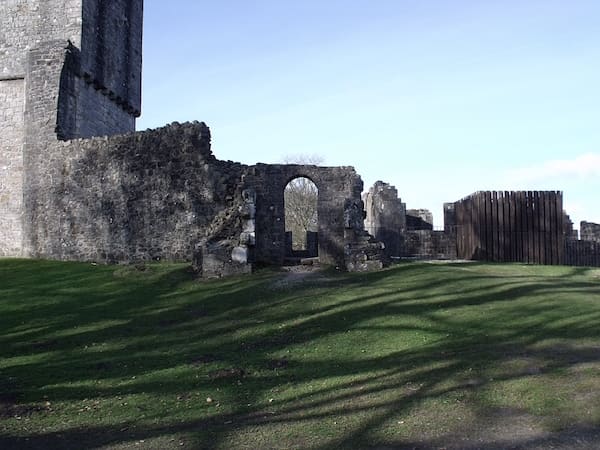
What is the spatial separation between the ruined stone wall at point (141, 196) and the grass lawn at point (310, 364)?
4.25 m

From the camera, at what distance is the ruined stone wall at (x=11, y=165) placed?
21578 millimetres

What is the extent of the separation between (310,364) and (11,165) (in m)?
18.0

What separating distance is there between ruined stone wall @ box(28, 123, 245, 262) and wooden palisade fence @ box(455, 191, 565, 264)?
29.3ft

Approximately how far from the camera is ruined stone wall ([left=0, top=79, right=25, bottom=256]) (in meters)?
21.6

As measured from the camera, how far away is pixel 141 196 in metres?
18.6

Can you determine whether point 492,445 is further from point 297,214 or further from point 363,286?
point 297,214

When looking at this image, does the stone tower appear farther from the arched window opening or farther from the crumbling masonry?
the arched window opening

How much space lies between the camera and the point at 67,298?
13695 millimetres

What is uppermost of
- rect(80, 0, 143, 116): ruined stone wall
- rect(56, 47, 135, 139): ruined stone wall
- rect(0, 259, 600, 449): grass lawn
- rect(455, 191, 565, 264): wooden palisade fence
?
rect(80, 0, 143, 116): ruined stone wall

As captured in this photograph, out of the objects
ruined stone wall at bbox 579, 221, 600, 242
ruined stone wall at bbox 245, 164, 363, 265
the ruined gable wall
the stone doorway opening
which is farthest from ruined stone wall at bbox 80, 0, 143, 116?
ruined stone wall at bbox 579, 221, 600, 242

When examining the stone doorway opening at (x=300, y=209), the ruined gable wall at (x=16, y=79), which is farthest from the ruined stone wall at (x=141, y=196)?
the stone doorway opening at (x=300, y=209)

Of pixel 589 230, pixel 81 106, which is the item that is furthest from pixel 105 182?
pixel 589 230

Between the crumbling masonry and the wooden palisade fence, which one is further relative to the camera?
the wooden palisade fence

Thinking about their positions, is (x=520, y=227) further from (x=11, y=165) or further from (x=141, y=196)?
(x=11, y=165)
